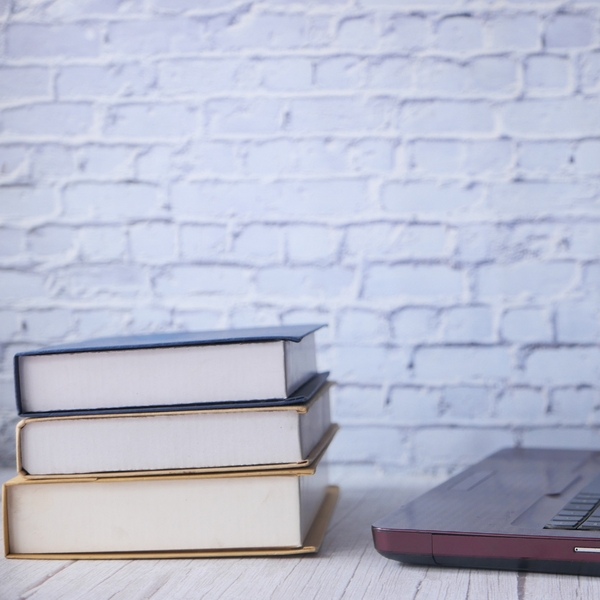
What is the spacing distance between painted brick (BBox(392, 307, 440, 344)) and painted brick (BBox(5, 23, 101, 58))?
2.27ft

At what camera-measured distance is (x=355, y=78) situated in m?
1.06

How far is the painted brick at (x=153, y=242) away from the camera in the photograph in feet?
3.57

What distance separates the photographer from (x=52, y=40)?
1108 mm

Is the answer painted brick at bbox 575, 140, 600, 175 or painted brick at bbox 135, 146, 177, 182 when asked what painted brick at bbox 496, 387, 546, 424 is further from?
painted brick at bbox 135, 146, 177, 182

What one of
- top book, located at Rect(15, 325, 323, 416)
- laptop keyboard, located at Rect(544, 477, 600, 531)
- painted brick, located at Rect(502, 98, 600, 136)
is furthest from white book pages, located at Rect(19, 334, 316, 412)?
painted brick, located at Rect(502, 98, 600, 136)

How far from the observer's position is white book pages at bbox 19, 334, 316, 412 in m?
0.61

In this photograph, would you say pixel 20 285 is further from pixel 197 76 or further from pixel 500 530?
pixel 500 530

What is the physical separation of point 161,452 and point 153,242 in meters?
0.55

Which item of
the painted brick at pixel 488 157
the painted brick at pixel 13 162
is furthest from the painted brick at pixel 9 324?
the painted brick at pixel 488 157

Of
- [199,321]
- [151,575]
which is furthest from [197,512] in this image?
[199,321]

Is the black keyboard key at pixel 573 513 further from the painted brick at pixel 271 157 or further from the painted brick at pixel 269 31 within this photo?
the painted brick at pixel 269 31

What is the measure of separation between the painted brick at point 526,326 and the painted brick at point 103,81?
2.36ft

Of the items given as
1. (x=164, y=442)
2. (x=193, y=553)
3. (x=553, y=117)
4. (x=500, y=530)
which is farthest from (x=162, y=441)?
(x=553, y=117)

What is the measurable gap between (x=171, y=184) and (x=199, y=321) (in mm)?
238
